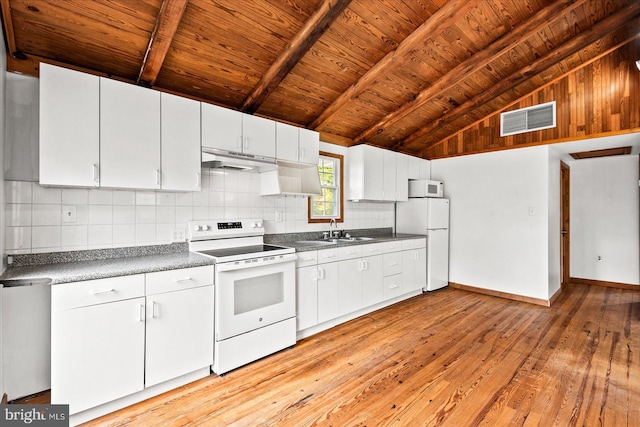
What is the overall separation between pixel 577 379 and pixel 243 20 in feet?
13.1

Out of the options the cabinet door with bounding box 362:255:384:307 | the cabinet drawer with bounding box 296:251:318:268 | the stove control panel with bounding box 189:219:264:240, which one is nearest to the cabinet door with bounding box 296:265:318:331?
the cabinet drawer with bounding box 296:251:318:268

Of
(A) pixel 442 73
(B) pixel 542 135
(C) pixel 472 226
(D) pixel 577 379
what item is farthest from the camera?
(C) pixel 472 226

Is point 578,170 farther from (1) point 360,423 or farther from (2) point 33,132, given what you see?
(2) point 33,132

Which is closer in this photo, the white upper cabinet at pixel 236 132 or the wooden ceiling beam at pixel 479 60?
the white upper cabinet at pixel 236 132

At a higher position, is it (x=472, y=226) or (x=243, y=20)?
(x=243, y=20)

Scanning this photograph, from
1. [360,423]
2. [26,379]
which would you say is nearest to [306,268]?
[360,423]

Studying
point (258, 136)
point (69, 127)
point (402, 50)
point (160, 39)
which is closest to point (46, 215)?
point (69, 127)

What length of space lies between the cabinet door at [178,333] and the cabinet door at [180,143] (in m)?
0.93

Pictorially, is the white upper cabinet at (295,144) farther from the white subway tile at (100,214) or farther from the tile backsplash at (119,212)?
the white subway tile at (100,214)

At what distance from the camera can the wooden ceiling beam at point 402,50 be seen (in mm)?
2712

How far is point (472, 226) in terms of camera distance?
16.5 ft

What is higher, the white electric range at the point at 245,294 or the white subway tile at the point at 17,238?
the white subway tile at the point at 17,238

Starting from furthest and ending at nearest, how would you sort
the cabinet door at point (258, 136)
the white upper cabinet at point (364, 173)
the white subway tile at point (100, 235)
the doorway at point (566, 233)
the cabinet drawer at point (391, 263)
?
1. the doorway at point (566, 233)
2. the white upper cabinet at point (364, 173)
3. the cabinet drawer at point (391, 263)
4. the cabinet door at point (258, 136)
5. the white subway tile at point (100, 235)

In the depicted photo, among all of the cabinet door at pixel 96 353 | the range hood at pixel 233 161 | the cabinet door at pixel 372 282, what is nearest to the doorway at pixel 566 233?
the cabinet door at pixel 372 282
